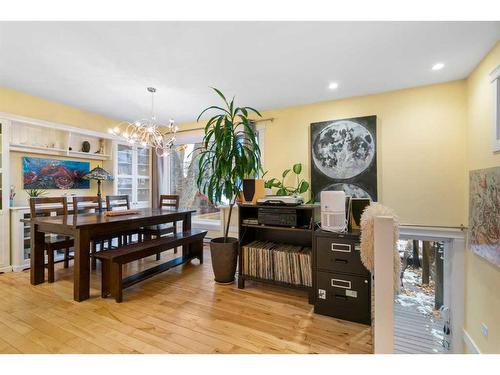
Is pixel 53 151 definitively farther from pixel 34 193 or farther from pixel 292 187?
pixel 292 187

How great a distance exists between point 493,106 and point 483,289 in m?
1.70

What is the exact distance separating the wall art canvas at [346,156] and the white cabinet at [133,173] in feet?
11.4

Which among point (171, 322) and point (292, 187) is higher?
point (292, 187)

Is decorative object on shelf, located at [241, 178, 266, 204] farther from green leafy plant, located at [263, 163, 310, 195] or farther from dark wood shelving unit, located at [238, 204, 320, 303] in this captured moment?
green leafy plant, located at [263, 163, 310, 195]

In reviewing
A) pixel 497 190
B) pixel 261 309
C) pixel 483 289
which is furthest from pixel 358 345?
pixel 497 190

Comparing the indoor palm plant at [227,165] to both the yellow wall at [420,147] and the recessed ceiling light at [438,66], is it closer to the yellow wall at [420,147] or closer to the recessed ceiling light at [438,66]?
the yellow wall at [420,147]

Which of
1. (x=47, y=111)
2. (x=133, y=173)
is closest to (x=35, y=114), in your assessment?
(x=47, y=111)

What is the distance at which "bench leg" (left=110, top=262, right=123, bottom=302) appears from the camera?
2.14 m

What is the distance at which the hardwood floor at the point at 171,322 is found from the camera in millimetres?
1555

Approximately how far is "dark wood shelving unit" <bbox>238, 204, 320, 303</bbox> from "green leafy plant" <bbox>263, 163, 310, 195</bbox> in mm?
778

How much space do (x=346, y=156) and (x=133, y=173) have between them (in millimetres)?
3980

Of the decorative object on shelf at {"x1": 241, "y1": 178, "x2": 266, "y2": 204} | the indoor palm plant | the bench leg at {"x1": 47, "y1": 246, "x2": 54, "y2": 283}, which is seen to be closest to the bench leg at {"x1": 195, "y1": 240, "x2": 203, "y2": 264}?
the indoor palm plant

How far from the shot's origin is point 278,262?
2295 millimetres

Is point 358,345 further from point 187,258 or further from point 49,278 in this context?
point 49,278
